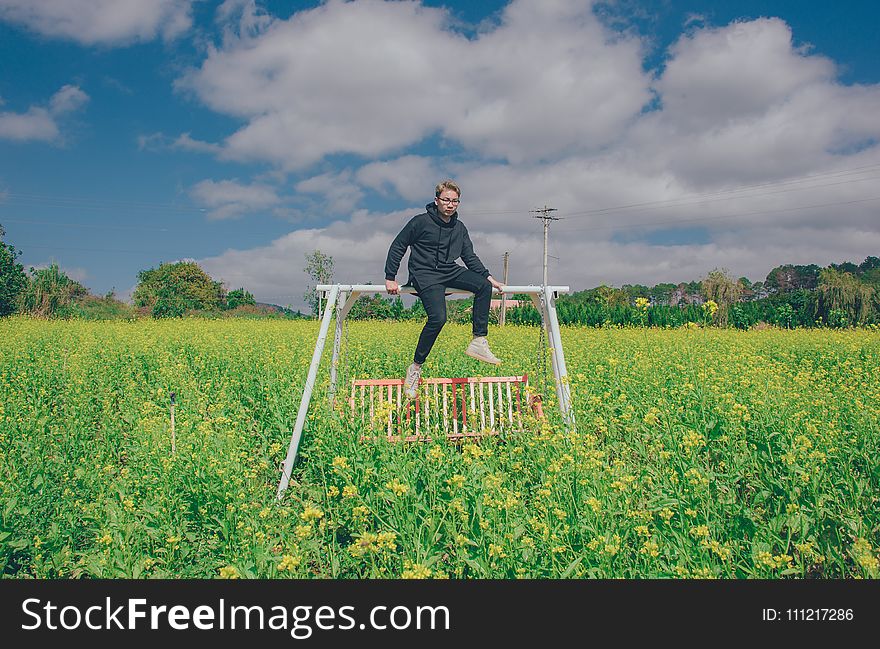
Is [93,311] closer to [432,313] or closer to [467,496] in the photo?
[432,313]

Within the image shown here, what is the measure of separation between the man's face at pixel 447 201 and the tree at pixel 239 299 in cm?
4536

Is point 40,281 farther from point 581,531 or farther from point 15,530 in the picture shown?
point 581,531

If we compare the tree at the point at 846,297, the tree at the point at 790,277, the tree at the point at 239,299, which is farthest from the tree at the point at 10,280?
the tree at the point at 790,277

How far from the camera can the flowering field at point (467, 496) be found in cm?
305

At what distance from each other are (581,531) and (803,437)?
5.74 ft

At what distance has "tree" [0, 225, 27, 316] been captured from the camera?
1297 inches

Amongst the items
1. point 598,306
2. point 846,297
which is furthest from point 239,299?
point 846,297

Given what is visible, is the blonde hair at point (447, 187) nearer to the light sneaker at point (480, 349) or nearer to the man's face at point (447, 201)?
the man's face at point (447, 201)

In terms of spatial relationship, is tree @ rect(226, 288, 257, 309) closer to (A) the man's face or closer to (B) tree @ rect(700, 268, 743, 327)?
(B) tree @ rect(700, 268, 743, 327)

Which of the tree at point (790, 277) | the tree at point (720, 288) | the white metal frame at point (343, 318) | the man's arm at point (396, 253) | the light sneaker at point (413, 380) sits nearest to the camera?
the white metal frame at point (343, 318)

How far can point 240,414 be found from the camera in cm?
632

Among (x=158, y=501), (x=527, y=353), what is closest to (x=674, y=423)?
(x=158, y=501)

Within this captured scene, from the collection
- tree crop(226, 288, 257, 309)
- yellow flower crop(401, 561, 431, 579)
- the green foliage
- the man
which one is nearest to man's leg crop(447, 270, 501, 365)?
the man

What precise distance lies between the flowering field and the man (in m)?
1.05
